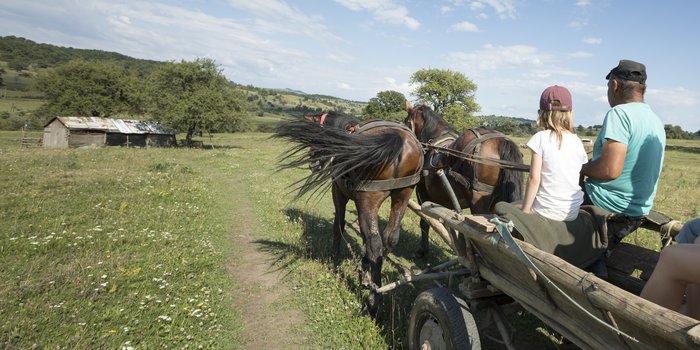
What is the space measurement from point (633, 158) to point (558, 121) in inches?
25.5

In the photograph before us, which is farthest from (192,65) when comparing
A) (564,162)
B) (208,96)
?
(564,162)

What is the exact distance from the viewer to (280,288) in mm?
5219

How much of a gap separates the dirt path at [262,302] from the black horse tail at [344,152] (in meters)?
1.62

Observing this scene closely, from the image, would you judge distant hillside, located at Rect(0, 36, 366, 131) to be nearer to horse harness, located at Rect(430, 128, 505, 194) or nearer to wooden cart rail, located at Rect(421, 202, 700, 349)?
horse harness, located at Rect(430, 128, 505, 194)

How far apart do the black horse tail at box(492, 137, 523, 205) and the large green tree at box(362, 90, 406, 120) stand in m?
38.3

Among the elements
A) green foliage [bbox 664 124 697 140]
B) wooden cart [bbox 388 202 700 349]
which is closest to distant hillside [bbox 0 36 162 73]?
→ wooden cart [bbox 388 202 700 349]

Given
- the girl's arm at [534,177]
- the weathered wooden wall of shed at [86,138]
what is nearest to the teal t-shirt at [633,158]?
the girl's arm at [534,177]

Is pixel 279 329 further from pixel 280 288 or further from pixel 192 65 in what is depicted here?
pixel 192 65

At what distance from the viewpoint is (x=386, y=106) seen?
44.9 m

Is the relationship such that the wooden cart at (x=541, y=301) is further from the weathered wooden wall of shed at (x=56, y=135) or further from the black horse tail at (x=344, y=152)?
the weathered wooden wall of shed at (x=56, y=135)

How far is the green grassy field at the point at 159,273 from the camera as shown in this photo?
12.6 ft

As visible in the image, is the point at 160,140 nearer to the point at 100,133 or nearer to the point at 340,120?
the point at 100,133

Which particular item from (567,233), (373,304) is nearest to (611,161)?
(567,233)

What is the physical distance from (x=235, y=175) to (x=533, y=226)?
48.6 ft
